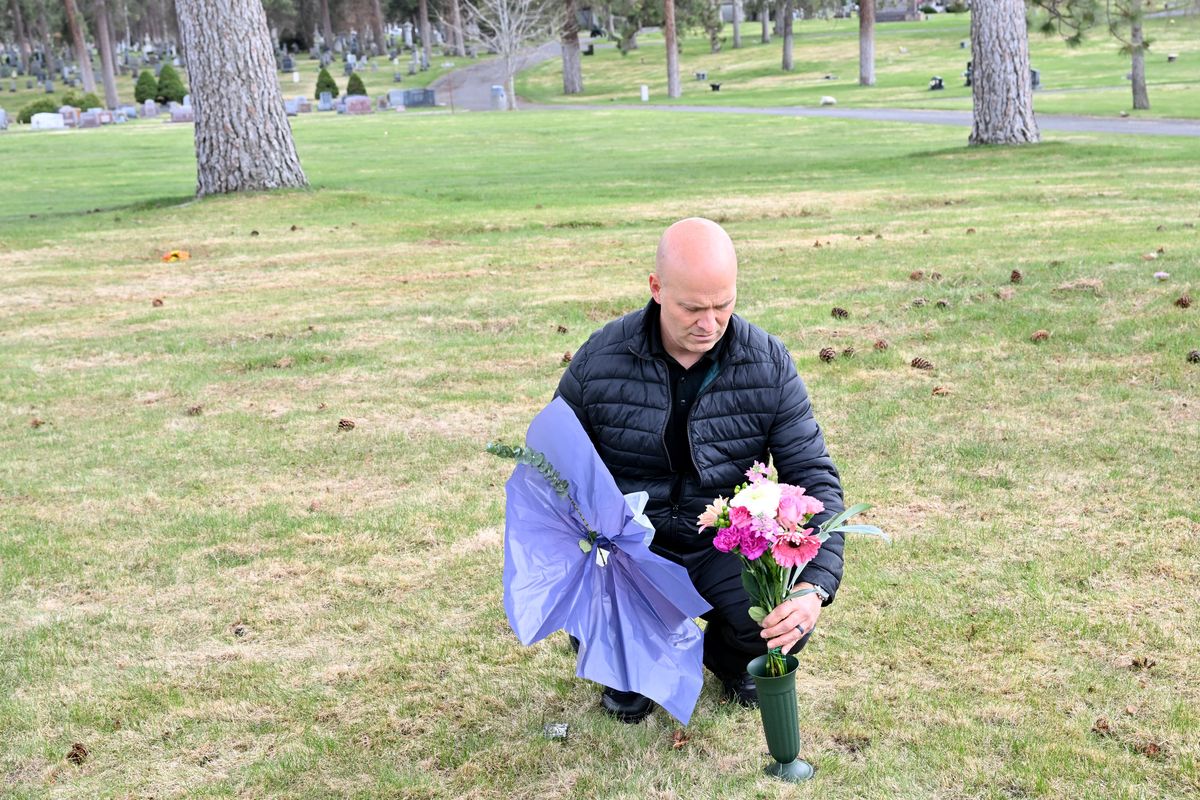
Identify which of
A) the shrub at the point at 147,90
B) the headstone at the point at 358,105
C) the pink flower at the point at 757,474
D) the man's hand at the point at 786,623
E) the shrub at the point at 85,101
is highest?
the shrub at the point at 147,90

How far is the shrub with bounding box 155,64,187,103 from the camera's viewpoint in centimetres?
6097

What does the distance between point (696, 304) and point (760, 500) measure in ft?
2.08

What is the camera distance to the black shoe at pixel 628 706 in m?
3.81

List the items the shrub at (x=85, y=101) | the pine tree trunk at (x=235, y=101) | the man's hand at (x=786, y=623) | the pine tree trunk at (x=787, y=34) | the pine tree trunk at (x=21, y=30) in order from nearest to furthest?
1. the man's hand at (x=786, y=623)
2. the pine tree trunk at (x=235, y=101)
3. the shrub at (x=85, y=101)
4. the pine tree trunk at (x=787, y=34)
5. the pine tree trunk at (x=21, y=30)

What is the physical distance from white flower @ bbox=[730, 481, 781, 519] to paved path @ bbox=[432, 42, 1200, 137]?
2369 cm

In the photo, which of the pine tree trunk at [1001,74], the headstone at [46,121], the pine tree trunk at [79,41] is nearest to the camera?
the pine tree trunk at [1001,74]

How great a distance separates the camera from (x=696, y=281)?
3.35 metres

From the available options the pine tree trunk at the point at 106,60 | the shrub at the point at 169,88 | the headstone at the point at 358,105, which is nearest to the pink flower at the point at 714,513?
the headstone at the point at 358,105

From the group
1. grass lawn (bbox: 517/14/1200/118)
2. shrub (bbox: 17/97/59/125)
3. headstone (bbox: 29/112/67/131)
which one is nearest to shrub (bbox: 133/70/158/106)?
shrub (bbox: 17/97/59/125)

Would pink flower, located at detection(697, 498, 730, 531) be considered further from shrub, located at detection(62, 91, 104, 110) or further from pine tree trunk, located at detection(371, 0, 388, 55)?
pine tree trunk, located at detection(371, 0, 388, 55)

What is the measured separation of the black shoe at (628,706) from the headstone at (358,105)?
52.5 m

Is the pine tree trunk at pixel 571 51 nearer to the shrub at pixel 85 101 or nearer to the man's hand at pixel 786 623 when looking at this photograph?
the shrub at pixel 85 101

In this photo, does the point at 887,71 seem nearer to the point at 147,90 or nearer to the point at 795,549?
the point at 147,90

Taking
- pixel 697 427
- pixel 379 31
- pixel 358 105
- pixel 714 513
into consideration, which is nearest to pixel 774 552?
pixel 714 513
